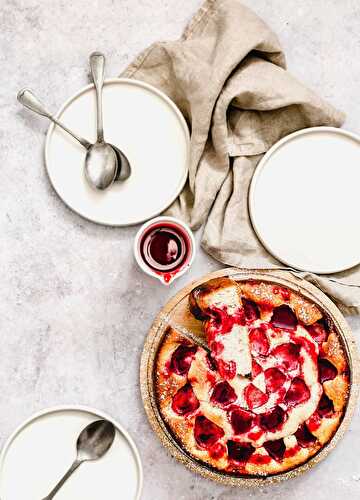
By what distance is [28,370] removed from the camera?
1.82 metres

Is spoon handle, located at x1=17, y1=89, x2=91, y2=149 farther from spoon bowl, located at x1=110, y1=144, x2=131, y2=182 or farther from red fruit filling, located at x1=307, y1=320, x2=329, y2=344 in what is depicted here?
red fruit filling, located at x1=307, y1=320, x2=329, y2=344

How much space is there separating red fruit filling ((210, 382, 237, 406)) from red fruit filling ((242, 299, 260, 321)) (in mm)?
186

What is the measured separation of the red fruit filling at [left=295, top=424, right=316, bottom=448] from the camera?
5.49 ft

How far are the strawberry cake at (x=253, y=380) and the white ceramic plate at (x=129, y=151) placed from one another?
0.32 metres

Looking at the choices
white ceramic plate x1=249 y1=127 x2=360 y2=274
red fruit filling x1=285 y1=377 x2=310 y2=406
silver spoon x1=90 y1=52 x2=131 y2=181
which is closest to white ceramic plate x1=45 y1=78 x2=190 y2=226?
silver spoon x1=90 y1=52 x2=131 y2=181

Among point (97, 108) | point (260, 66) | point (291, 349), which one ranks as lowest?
point (291, 349)

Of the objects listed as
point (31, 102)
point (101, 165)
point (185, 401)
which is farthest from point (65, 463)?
point (31, 102)

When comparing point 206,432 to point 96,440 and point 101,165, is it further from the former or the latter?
point 101,165

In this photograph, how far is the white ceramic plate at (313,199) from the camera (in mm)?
1753

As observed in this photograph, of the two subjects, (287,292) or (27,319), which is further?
(27,319)

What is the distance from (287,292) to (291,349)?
0.49 ft

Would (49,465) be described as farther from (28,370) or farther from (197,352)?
(197,352)

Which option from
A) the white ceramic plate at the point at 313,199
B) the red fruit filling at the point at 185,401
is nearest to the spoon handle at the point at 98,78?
the white ceramic plate at the point at 313,199

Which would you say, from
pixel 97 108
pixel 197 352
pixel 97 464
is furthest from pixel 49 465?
pixel 97 108
